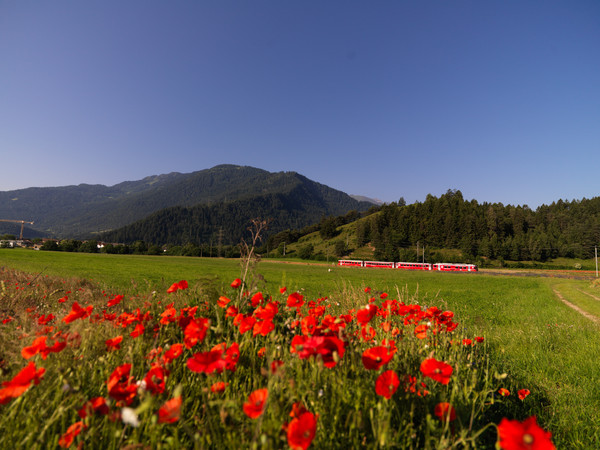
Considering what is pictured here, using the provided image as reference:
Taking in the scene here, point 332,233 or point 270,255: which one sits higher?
point 332,233

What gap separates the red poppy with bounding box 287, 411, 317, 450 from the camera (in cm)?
92

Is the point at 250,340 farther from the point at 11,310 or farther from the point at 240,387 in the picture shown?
the point at 11,310

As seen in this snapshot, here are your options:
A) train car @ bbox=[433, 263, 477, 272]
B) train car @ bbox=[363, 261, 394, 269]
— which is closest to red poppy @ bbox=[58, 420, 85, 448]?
train car @ bbox=[433, 263, 477, 272]

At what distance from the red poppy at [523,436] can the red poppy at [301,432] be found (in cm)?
58

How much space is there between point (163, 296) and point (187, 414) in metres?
2.91

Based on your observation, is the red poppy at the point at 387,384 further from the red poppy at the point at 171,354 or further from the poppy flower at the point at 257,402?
the red poppy at the point at 171,354

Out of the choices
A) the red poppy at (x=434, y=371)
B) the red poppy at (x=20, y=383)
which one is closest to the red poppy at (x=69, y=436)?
the red poppy at (x=20, y=383)

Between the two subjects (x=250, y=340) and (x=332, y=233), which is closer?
(x=250, y=340)

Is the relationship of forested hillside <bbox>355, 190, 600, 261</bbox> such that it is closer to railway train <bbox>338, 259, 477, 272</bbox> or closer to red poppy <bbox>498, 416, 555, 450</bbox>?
railway train <bbox>338, 259, 477, 272</bbox>

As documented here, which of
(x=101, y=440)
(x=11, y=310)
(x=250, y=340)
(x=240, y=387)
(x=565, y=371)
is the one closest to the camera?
(x=101, y=440)

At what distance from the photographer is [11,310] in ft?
16.2

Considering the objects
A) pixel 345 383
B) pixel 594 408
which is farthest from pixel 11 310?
pixel 594 408

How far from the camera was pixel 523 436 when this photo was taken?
75 centimetres

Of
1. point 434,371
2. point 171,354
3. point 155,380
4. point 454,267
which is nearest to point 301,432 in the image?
point 434,371
